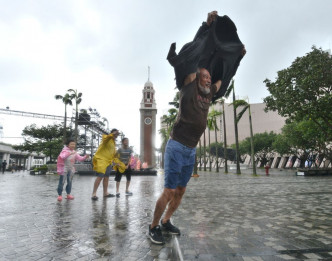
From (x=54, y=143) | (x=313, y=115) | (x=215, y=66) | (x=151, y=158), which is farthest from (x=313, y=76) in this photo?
(x=151, y=158)

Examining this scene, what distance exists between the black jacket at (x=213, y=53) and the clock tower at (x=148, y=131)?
188 feet

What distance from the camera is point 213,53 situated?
303 cm

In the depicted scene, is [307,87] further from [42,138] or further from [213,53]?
[42,138]

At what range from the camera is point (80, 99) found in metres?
31.0

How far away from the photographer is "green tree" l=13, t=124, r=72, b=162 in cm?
3822

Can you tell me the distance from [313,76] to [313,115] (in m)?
2.71

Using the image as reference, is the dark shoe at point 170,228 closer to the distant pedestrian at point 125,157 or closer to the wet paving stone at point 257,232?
the wet paving stone at point 257,232

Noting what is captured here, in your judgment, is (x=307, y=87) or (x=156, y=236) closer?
(x=156, y=236)

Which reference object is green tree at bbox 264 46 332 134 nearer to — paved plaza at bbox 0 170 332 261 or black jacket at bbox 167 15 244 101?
paved plaza at bbox 0 170 332 261

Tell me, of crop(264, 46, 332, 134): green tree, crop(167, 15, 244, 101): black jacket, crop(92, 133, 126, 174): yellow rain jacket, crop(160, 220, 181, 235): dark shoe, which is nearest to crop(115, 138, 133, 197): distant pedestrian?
crop(92, 133, 126, 174): yellow rain jacket

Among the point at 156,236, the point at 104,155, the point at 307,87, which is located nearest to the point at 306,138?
the point at 307,87

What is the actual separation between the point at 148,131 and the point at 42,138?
26.4m

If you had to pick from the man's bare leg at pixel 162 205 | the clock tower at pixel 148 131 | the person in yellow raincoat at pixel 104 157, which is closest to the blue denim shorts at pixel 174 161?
the man's bare leg at pixel 162 205

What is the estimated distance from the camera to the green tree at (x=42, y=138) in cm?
3822
